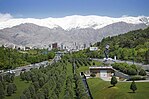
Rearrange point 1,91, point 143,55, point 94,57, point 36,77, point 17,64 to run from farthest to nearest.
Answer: point 94,57
point 17,64
point 143,55
point 36,77
point 1,91

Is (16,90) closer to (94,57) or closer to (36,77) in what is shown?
(36,77)

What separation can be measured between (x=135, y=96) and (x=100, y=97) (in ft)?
12.2

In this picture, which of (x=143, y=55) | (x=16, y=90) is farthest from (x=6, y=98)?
(x=143, y=55)

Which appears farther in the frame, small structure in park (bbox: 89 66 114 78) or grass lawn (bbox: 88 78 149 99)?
small structure in park (bbox: 89 66 114 78)

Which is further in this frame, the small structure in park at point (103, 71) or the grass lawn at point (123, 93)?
the small structure in park at point (103, 71)

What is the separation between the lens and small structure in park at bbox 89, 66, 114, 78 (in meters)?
52.1

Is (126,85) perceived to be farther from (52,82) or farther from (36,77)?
(36,77)

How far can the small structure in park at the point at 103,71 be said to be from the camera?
171 feet

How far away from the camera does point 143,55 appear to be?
67.8 m

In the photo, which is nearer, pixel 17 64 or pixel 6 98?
pixel 6 98

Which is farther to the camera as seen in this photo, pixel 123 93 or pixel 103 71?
pixel 103 71

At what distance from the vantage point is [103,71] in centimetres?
5250

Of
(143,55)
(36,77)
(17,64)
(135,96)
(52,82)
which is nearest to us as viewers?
(135,96)

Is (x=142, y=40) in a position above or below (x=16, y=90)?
above
